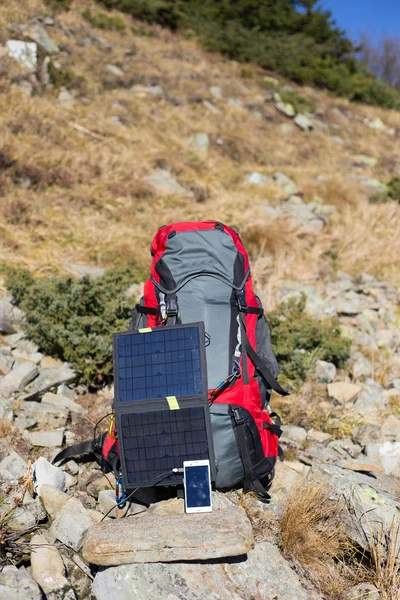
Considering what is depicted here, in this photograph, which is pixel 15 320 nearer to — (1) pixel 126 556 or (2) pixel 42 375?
(2) pixel 42 375

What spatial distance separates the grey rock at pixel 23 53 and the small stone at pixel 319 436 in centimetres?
923

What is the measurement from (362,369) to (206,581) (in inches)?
125

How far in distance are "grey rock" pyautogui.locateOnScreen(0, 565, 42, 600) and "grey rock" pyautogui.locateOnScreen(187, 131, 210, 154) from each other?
939cm

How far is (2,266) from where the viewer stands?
17.8 feet

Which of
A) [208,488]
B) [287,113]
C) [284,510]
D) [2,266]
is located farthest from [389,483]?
[287,113]

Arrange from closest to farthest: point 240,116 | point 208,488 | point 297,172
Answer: point 208,488
point 297,172
point 240,116

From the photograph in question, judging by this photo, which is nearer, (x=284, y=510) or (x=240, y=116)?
(x=284, y=510)

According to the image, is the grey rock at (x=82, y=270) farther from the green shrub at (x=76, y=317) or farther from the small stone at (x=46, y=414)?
the small stone at (x=46, y=414)

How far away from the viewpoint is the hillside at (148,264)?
2533mm

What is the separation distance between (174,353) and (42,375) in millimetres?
1615

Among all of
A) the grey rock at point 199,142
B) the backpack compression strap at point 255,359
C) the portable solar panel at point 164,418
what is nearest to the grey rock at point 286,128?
the grey rock at point 199,142

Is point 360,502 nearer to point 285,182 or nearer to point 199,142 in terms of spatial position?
point 285,182

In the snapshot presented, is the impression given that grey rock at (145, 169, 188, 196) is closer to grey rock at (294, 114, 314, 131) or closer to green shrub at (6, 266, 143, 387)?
green shrub at (6, 266, 143, 387)

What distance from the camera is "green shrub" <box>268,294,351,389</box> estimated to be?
15.6ft
